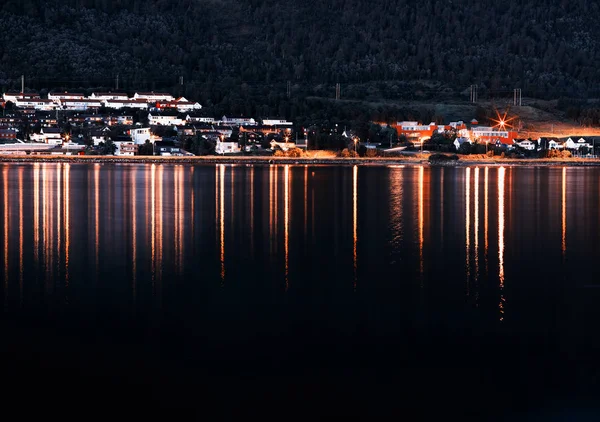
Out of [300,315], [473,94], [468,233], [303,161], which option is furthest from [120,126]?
[300,315]

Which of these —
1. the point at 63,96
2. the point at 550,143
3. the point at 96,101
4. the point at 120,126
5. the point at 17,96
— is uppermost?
the point at 63,96

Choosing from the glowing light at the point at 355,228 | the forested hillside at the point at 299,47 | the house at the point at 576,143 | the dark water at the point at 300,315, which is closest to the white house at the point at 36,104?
the forested hillside at the point at 299,47

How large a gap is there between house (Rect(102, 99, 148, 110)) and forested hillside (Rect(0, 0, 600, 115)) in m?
3.53

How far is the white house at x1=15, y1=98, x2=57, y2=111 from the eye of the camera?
187ft

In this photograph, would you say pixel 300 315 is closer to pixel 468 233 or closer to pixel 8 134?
pixel 468 233

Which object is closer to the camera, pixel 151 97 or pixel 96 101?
pixel 96 101

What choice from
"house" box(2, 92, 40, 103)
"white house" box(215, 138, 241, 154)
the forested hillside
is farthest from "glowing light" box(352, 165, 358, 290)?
"house" box(2, 92, 40, 103)

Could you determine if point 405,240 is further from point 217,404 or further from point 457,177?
point 457,177

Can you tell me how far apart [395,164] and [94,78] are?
31679 mm

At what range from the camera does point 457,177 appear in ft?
98.9

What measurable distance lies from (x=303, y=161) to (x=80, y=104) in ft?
73.5

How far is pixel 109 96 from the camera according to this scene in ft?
197

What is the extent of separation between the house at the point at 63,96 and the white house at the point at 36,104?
1.70ft

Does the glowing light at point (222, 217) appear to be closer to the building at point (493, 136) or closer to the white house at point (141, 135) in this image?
A: the white house at point (141, 135)
